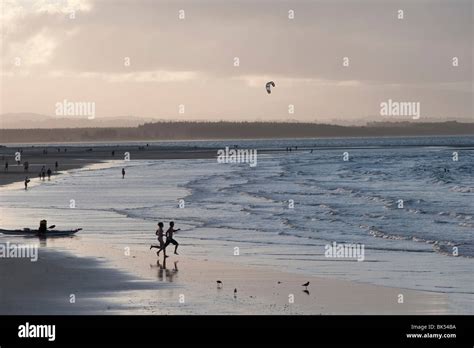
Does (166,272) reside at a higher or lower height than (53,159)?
lower

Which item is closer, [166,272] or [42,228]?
[166,272]

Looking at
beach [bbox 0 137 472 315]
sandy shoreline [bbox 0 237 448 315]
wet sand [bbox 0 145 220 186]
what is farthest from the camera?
wet sand [bbox 0 145 220 186]

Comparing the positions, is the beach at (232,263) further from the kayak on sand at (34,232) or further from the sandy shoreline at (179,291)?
the kayak on sand at (34,232)

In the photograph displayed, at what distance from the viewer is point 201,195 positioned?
47.2m

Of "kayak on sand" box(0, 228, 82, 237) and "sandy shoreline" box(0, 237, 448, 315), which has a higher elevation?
"kayak on sand" box(0, 228, 82, 237)

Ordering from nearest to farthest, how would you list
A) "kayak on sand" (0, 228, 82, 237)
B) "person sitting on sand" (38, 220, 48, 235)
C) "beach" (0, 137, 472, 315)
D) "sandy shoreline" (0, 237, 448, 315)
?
"sandy shoreline" (0, 237, 448, 315) < "beach" (0, 137, 472, 315) < "person sitting on sand" (38, 220, 48, 235) < "kayak on sand" (0, 228, 82, 237)

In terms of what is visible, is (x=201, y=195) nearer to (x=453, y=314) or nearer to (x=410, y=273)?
(x=410, y=273)

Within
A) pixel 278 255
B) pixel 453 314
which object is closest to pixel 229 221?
pixel 278 255
